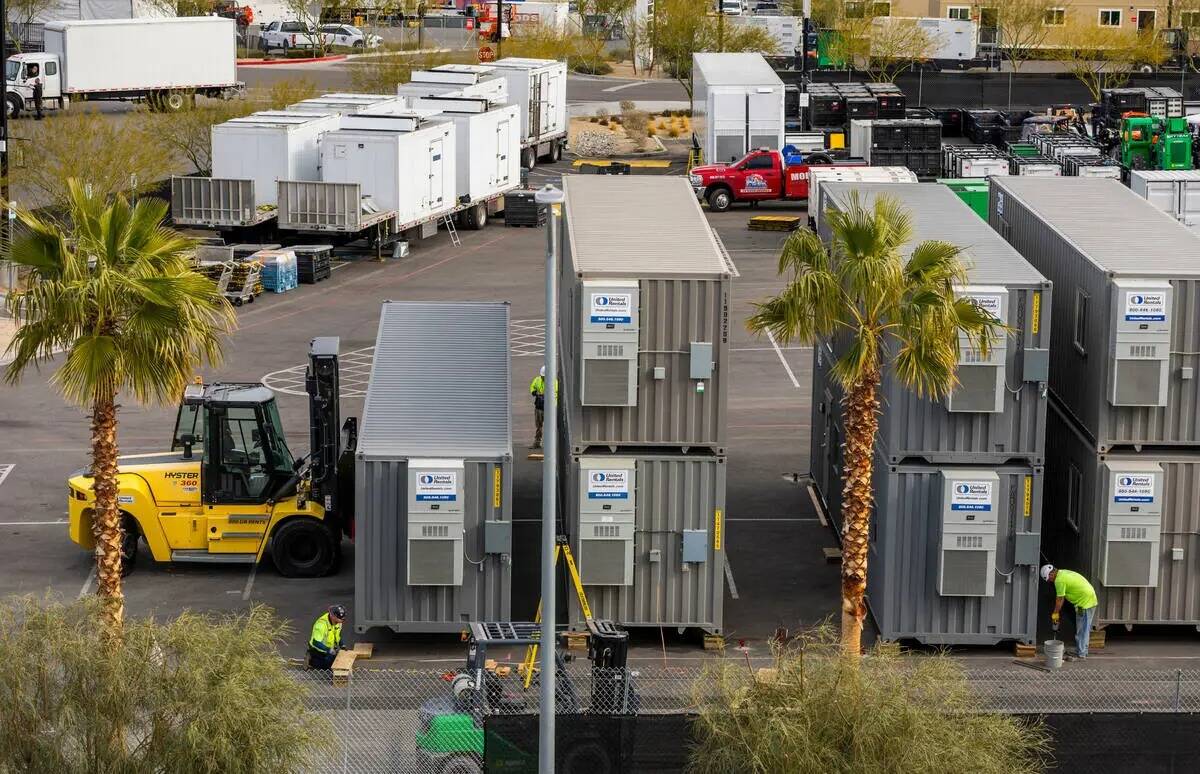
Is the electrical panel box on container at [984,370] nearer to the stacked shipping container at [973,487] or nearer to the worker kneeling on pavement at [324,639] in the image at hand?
the stacked shipping container at [973,487]

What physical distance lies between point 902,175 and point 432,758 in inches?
1351

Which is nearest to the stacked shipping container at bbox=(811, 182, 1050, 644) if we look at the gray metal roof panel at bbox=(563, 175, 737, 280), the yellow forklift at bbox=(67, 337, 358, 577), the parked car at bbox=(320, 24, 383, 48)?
the gray metal roof panel at bbox=(563, 175, 737, 280)

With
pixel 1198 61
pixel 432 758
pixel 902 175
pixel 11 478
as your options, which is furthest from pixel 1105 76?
pixel 432 758

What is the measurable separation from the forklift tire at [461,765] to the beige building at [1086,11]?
69351mm

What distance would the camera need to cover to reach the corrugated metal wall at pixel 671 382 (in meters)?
24.0

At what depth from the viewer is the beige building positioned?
88625mm

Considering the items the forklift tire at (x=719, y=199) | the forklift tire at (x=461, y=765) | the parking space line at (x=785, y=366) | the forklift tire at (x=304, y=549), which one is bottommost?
the forklift tire at (x=461, y=765)

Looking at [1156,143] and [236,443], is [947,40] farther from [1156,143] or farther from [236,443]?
[236,443]

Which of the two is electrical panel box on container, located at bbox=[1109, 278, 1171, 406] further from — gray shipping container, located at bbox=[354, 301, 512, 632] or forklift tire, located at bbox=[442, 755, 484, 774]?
forklift tire, located at bbox=[442, 755, 484, 774]

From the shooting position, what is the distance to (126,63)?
7625cm

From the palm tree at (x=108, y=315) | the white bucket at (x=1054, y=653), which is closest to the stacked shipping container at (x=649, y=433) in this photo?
the white bucket at (x=1054, y=653)

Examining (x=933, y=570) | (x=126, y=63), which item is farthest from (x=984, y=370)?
(x=126, y=63)

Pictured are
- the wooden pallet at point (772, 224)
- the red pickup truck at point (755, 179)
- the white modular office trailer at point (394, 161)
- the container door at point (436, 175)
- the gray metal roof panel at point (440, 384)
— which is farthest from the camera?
the red pickup truck at point (755, 179)

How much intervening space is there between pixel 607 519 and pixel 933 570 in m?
4.21
